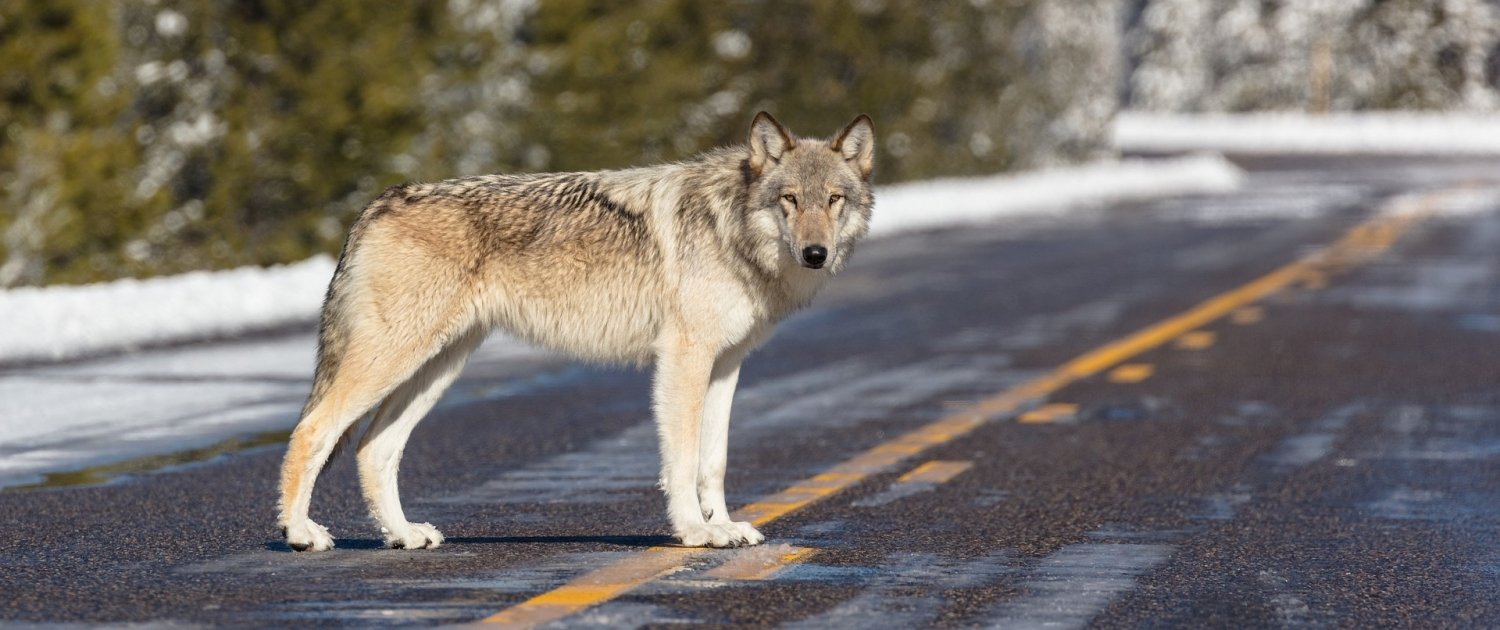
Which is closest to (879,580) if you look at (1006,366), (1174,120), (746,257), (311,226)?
(746,257)

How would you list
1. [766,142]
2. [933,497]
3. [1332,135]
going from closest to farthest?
[766,142] < [933,497] < [1332,135]

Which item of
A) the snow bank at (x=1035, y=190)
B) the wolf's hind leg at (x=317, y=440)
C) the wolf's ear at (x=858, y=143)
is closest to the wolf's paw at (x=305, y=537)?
the wolf's hind leg at (x=317, y=440)

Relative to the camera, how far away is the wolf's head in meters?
8.05

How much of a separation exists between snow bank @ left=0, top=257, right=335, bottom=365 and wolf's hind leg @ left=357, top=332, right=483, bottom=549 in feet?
22.8

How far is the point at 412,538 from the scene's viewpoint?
26.5 ft

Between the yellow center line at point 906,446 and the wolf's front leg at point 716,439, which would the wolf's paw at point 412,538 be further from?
the wolf's front leg at point 716,439

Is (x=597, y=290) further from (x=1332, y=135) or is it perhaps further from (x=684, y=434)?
(x=1332, y=135)

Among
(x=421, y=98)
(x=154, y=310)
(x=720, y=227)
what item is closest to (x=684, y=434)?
(x=720, y=227)

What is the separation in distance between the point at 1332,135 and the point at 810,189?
260 ft

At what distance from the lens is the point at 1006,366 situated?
15.0 metres

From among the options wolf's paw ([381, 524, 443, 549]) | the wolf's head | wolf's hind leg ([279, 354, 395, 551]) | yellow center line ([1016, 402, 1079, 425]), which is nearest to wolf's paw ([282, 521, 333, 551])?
wolf's hind leg ([279, 354, 395, 551])

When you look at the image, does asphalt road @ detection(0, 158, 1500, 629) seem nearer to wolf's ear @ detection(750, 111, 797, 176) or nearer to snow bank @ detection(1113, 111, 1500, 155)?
wolf's ear @ detection(750, 111, 797, 176)

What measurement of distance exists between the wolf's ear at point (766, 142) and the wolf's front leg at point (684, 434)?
0.70 meters

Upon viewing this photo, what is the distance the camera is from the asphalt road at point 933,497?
7.06 meters
